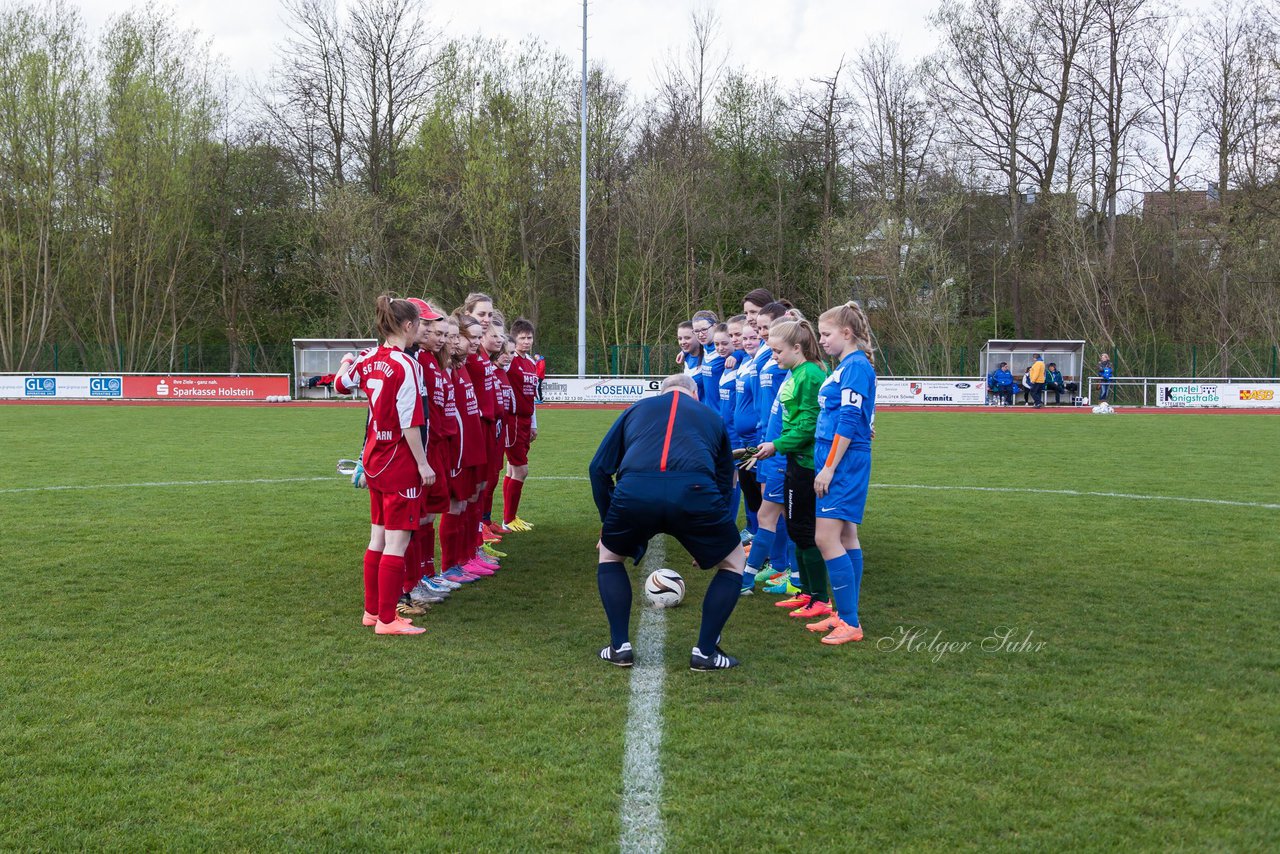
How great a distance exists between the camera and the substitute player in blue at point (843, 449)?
5.25 m

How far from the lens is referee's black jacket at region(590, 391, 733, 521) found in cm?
461

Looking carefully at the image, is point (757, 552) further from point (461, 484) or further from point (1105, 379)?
point (1105, 379)

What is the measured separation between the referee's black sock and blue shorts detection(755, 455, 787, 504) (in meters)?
1.48

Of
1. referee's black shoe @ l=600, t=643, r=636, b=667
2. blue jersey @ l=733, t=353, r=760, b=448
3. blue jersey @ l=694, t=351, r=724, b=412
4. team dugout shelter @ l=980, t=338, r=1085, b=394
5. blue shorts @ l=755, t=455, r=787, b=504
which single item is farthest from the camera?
team dugout shelter @ l=980, t=338, r=1085, b=394

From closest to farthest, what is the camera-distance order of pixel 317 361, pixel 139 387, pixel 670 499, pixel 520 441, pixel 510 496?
pixel 670 499
pixel 520 441
pixel 510 496
pixel 139 387
pixel 317 361

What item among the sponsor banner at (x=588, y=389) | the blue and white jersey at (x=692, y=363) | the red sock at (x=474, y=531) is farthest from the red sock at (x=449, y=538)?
the sponsor banner at (x=588, y=389)

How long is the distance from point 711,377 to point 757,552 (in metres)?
2.11

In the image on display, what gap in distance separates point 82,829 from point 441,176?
37.3 metres

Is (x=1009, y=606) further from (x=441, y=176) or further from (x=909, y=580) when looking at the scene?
(x=441, y=176)

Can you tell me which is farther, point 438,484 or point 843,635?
point 438,484

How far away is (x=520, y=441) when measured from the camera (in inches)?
341

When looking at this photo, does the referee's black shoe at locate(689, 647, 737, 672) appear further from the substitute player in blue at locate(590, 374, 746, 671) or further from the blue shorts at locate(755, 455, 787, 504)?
the blue shorts at locate(755, 455, 787, 504)

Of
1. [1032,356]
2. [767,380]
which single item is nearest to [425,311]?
[767,380]

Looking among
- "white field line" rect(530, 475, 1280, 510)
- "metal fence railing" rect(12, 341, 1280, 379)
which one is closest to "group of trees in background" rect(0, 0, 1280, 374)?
"metal fence railing" rect(12, 341, 1280, 379)
